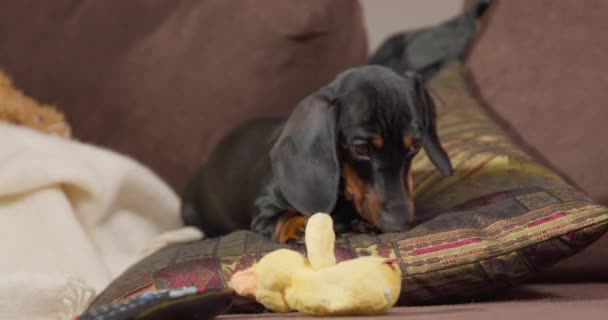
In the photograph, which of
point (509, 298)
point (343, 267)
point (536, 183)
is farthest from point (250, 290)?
point (536, 183)

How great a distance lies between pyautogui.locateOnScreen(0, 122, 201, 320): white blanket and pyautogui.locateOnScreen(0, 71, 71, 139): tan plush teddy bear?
91 mm

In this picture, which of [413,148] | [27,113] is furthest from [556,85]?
[27,113]

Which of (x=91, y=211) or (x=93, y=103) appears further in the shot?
(x=93, y=103)

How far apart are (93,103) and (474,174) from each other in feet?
3.71

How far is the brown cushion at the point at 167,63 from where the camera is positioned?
2158 millimetres

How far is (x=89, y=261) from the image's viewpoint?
1696 millimetres

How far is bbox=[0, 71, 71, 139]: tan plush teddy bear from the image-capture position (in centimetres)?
202

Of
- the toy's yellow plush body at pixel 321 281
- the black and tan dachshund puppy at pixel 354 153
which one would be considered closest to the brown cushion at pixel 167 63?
the black and tan dachshund puppy at pixel 354 153

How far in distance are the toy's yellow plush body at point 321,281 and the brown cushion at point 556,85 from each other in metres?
0.63

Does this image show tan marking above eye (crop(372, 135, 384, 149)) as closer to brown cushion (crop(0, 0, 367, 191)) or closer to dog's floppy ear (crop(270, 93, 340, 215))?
dog's floppy ear (crop(270, 93, 340, 215))

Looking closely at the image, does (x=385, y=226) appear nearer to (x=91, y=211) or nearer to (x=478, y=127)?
(x=478, y=127)

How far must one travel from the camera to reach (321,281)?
3.46ft

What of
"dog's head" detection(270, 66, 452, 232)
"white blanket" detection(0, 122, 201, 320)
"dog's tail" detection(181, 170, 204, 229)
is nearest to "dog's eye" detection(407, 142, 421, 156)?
"dog's head" detection(270, 66, 452, 232)

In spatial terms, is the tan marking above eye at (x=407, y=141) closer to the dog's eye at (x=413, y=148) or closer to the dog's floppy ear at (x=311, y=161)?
the dog's eye at (x=413, y=148)
